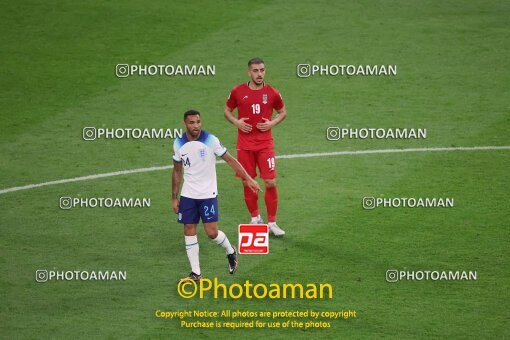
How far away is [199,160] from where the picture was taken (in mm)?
14461

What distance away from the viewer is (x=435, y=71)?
2272 cm

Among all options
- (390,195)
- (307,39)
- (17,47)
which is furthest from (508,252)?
(17,47)

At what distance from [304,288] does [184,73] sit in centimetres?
915

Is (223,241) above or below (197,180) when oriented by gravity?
below

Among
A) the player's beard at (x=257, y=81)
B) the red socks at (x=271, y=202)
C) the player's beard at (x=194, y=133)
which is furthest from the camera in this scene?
the red socks at (x=271, y=202)

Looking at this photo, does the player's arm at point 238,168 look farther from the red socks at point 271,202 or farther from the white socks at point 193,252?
the red socks at point 271,202

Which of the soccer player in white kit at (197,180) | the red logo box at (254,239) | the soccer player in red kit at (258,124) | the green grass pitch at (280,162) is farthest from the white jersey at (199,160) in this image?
the soccer player in red kit at (258,124)

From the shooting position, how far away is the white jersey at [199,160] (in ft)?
47.3

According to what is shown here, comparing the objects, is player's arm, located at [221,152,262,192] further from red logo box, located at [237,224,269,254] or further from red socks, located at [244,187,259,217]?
red socks, located at [244,187,259,217]

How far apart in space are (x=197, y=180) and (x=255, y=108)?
198 centimetres

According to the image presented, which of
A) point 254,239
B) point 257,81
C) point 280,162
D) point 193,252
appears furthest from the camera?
point 280,162

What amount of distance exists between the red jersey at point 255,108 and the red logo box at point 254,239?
110 centimetres

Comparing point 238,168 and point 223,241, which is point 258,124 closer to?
point 238,168

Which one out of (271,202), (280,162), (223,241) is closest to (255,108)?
(271,202)
